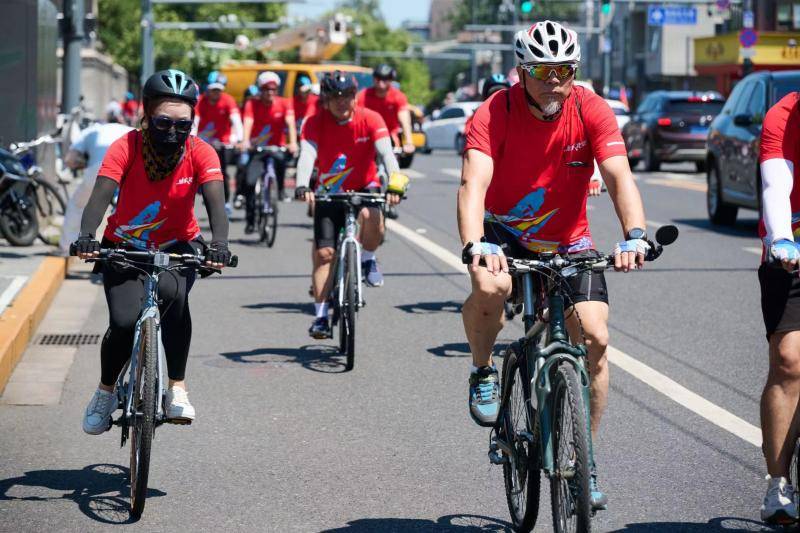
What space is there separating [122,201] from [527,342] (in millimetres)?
1933

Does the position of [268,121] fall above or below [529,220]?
above

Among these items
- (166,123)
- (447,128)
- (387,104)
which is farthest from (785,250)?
(447,128)

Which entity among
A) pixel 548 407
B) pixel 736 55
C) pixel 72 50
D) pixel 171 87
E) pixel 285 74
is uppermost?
pixel 736 55

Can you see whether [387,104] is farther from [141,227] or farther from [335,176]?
[141,227]

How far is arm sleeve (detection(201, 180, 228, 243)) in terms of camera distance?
5989 mm

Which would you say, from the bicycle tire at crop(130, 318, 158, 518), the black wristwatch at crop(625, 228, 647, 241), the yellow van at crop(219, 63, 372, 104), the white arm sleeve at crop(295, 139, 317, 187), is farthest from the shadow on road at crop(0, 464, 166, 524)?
the yellow van at crop(219, 63, 372, 104)

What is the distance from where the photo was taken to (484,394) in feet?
18.6

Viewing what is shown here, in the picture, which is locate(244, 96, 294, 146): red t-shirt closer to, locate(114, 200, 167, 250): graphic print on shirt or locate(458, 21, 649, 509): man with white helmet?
locate(114, 200, 167, 250): graphic print on shirt

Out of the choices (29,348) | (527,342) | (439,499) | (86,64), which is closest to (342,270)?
(29,348)

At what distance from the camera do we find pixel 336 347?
9758 mm

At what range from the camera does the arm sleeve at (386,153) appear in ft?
31.8

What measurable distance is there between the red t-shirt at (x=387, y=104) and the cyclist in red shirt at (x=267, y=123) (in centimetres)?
144

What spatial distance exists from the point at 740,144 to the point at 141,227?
12.3m

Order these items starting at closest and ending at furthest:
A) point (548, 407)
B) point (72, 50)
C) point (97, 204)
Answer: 1. point (548, 407)
2. point (97, 204)
3. point (72, 50)
